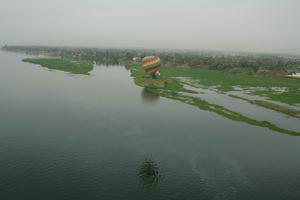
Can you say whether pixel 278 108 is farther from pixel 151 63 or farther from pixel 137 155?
pixel 151 63

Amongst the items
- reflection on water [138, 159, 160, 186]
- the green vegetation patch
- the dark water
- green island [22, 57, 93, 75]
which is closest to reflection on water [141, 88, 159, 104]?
the dark water

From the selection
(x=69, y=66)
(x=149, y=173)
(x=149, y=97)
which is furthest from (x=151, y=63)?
(x=69, y=66)

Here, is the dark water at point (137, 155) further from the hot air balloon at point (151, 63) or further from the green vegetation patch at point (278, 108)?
the hot air balloon at point (151, 63)

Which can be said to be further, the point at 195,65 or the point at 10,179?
the point at 195,65

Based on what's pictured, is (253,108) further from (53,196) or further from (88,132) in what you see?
(53,196)

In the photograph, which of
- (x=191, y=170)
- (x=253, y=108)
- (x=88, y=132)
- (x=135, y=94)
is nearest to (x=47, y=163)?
(x=88, y=132)
